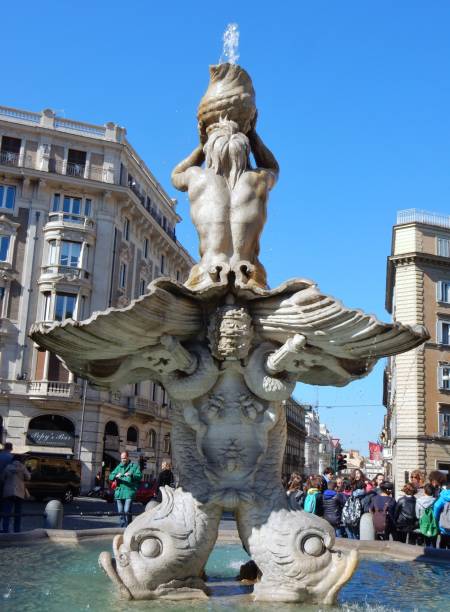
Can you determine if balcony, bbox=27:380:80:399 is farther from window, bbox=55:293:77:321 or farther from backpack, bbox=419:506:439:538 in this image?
backpack, bbox=419:506:439:538

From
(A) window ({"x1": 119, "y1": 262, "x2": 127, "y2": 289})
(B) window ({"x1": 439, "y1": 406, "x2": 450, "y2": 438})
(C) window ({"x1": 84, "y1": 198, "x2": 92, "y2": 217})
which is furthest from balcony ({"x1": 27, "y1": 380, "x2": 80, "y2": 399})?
(B) window ({"x1": 439, "y1": 406, "x2": 450, "y2": 438})

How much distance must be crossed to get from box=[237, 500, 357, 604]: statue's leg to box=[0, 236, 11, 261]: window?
36933 mm

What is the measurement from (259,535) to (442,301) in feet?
136

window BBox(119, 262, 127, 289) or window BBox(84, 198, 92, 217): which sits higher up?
window BBox(84, 198, 92, 217)

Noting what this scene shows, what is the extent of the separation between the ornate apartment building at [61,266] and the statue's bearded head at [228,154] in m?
31.9

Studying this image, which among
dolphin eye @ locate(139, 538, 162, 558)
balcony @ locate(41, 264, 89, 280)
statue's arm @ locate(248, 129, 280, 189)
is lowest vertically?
dolphin eye @ locate(139, 538, 162, 558)

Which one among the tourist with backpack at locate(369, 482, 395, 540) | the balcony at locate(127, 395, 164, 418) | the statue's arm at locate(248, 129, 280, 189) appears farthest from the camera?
the balcony at locate(127, 395, 164, 418)

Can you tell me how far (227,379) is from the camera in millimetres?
5797

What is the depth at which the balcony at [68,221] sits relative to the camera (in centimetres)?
4059

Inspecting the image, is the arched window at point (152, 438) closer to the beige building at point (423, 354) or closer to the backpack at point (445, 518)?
the beige building at point (423, 354)

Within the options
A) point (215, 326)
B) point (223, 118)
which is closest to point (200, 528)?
point (215, 326)

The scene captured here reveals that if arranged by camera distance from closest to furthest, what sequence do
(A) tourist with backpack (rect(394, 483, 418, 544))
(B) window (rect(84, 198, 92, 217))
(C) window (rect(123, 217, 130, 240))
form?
(A) tourist with backpack (rect(394, 483, 418, 544)), (B) window (rect(84, 198, 92, 217)), (C) window (rect(123, 217, 130, 240))

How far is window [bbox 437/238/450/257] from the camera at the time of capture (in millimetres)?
46019

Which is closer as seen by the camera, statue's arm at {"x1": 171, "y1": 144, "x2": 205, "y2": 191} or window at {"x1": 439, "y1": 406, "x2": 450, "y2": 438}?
statue's arm at {"x1": 171, "y1": 144, "x2": 205, "y2": 191}
